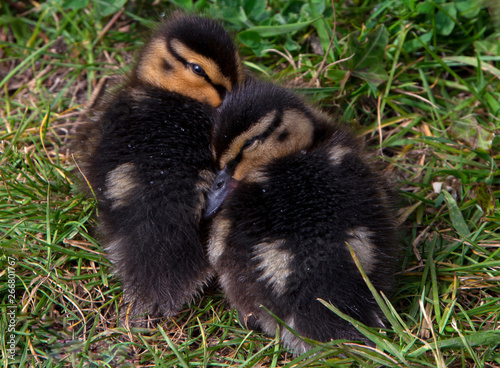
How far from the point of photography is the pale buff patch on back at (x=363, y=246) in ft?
6.86

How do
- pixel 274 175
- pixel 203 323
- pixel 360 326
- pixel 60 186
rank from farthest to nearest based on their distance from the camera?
pixel 60 186
pixel 203 323
pixel 274 175
pixel 360 326

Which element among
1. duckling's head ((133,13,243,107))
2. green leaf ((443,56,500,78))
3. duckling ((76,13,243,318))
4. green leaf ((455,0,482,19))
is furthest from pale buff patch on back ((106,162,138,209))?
green leaf ((455,0,482,19))

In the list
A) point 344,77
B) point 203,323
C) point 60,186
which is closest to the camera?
point 203,323

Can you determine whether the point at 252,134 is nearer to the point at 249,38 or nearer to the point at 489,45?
the point at 249,38

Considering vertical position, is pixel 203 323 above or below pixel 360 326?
below

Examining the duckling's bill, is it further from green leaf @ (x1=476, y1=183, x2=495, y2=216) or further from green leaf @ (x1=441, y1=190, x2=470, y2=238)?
green leaf @ (x1=476, y1=183, x2=495, y2=216)

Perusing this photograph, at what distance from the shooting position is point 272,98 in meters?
2.31

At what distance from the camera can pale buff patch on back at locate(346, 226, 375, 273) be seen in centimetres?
209

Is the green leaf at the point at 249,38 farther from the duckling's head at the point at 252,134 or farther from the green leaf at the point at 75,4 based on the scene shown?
the green leaf at the point at 75,4

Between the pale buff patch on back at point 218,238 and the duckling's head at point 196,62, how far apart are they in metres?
0.60

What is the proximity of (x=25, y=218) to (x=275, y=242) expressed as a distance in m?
1.32

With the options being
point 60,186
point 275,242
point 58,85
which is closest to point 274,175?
point 275,242

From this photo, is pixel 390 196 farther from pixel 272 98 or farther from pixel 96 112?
pixel 96 112

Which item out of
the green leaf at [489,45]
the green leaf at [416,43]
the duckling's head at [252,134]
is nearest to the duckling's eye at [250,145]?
the duckling's head at [252,134]
